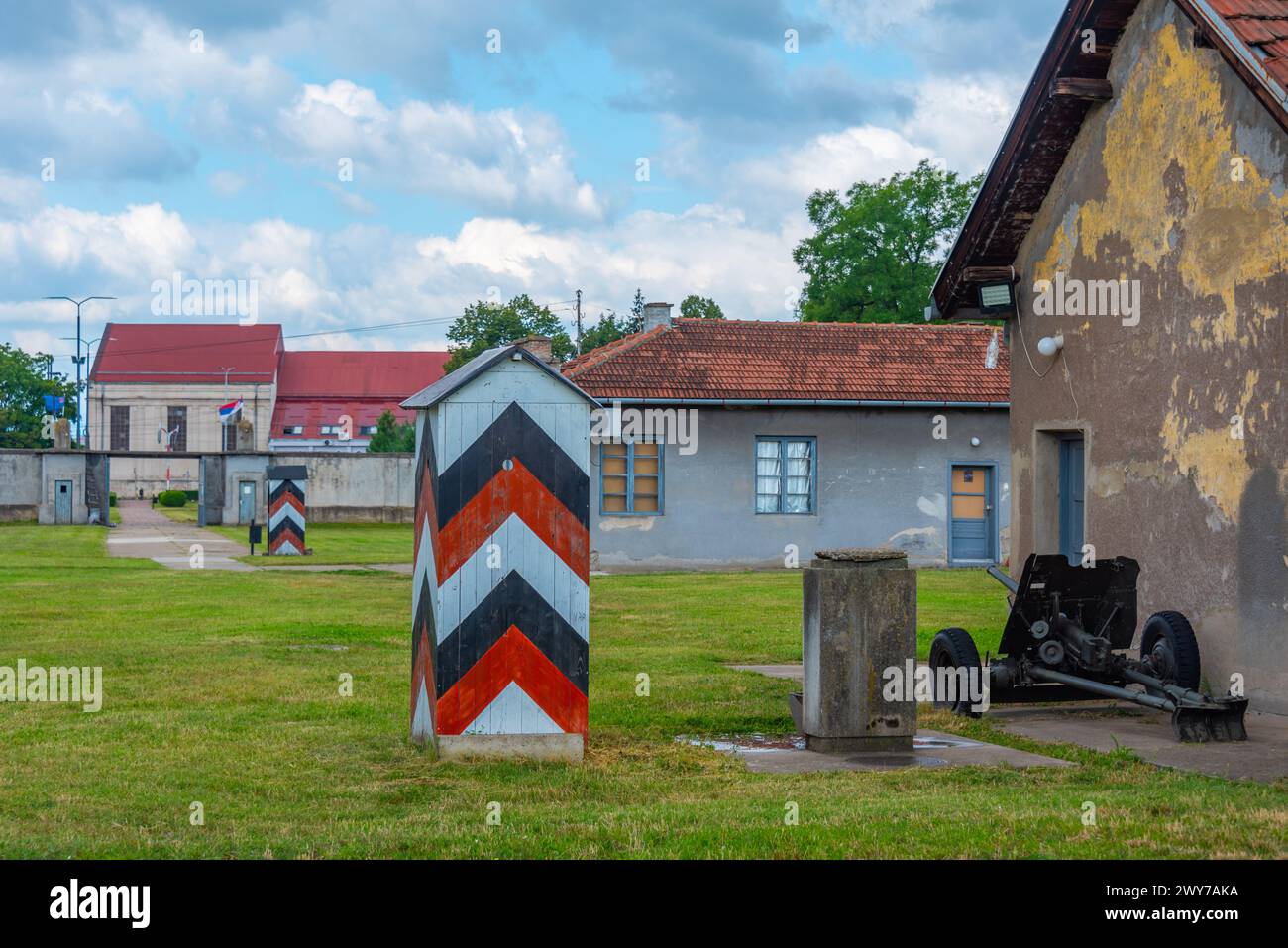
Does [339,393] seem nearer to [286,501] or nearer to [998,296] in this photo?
[286,501]

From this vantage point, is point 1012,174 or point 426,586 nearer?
point 426,586

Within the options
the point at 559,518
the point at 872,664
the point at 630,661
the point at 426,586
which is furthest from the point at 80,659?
the point at 872,664

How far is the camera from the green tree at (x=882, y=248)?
2201 inches

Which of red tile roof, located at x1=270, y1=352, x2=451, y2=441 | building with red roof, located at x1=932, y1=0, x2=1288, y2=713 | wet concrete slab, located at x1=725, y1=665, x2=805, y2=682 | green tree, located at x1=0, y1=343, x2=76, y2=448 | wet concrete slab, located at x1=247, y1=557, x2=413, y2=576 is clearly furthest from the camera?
red tile roof, located at x1=270, y1=352, x2=451, y2=441

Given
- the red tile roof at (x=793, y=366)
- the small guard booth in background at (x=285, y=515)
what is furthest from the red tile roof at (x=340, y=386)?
A: the red tile roof at (x=793, y=366)

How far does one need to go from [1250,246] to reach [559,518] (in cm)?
575

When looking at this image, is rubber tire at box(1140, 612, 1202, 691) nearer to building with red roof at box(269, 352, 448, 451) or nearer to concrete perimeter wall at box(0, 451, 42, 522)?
concrete perimeter wall at box(0, 451, 42, 522)

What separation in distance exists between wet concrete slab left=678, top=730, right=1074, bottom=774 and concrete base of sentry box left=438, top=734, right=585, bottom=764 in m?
1.05

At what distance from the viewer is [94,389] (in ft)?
301

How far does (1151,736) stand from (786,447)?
2065 centimetres

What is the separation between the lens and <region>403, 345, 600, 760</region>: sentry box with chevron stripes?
817 centimetres

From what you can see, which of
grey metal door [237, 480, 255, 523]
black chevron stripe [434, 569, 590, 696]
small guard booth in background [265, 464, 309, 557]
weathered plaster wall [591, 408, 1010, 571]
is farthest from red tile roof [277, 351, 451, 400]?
black chevron stripe [434, 569, 590, 696]

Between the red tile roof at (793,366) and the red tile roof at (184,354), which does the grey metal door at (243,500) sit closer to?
the red tile roof at (793,366)
